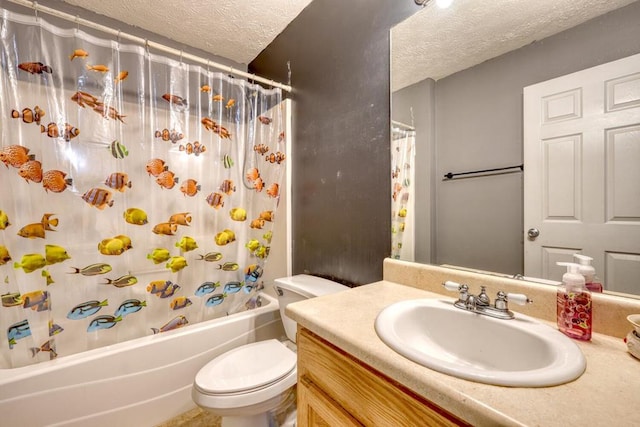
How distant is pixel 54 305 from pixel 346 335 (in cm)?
143

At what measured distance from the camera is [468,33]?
3.12 ft

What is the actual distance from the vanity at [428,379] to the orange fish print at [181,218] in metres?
0.95

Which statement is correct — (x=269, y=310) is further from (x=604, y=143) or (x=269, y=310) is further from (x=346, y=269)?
(x=604, y=143)

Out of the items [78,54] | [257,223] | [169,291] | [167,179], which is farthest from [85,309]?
[78,54]

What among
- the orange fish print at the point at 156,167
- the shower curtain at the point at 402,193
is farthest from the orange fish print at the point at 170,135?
the shower curtain at the point at 402,193

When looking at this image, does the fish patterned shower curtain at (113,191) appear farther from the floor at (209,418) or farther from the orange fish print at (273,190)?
the floor at (209,418)

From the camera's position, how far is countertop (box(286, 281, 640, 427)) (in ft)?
1.26

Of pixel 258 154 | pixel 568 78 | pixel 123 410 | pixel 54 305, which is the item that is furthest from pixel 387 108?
pixel 123 410

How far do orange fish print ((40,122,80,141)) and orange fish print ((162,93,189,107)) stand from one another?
0.42 meters

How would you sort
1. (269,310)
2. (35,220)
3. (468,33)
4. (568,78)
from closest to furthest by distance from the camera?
(568,78) → (468,33) → (35,220) → (269,310)

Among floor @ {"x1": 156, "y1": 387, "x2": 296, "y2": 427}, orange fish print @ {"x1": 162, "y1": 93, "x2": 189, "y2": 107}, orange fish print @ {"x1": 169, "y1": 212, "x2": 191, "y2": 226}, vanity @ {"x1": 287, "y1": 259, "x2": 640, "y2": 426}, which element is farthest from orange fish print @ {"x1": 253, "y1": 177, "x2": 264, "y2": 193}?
floor @ {"x1": 156, "y1": 387, "x2": 296, "y2": 427}

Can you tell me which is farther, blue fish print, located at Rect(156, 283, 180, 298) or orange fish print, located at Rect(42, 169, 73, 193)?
blue fish print, located at Rect(156, 283, 180, 298)

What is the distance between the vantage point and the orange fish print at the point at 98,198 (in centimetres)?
122

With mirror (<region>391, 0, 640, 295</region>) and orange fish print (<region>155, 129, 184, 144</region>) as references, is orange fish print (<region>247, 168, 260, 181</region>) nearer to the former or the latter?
orange fish print (<region>155, 129, 184, 144</region>)
